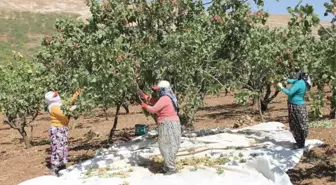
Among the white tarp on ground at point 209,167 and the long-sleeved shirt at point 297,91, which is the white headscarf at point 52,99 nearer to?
the white tarp on ground at point 209,167

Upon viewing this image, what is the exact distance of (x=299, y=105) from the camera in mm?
9547

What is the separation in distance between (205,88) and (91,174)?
12.8ft

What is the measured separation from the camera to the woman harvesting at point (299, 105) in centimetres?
946

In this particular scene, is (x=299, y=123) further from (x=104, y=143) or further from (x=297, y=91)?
(x=104, y=143)

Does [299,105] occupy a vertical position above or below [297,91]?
below

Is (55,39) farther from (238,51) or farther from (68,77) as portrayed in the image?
(238,51)

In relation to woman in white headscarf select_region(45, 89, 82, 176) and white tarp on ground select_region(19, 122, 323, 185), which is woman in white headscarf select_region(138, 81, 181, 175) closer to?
white tarp on ground select_region(19, 122, 323, 185)

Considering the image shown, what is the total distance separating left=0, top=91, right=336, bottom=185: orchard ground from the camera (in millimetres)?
8422

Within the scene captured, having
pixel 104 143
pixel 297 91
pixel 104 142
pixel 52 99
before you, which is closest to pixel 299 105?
pixel 297 91

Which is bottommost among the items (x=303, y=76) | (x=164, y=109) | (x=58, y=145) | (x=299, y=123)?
(x=58, y=145)

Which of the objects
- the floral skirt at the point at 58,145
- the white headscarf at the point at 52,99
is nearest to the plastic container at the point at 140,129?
the floral skirt at the point at 58,145

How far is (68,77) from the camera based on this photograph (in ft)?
35.6

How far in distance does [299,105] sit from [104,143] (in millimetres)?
6018

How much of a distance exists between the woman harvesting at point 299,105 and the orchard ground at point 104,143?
0.44 metres
